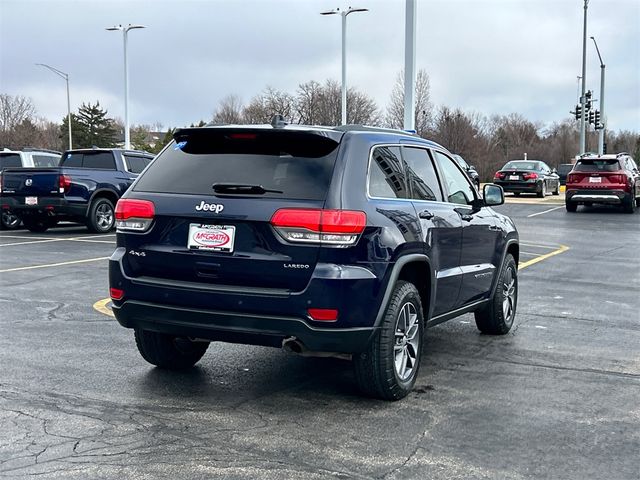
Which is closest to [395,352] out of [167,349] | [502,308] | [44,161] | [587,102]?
[167,349]

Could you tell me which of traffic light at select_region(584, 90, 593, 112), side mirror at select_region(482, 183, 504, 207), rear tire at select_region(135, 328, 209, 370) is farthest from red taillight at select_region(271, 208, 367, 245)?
traffic light at select_region(584, 90, 593, 112)

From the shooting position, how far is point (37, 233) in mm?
17922

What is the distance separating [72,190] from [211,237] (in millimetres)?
13160

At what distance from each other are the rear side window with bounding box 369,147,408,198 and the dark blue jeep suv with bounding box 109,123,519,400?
0.04ft

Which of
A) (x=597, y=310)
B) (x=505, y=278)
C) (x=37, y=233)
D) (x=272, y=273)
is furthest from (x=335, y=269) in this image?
(x=37, y=233)

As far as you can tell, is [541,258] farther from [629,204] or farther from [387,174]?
[629,204]

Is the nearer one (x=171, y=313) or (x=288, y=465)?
(x=288, y=465)

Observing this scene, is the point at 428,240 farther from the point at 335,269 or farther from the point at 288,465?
the point at 288,465

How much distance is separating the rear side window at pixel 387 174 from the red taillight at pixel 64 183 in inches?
503

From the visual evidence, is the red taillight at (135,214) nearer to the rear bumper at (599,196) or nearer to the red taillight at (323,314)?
the red taillight at (323,314)

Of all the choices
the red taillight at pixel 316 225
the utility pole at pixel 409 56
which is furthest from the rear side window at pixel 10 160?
the red taillight at pixel 316 225

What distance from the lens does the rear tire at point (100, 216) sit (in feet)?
57.0

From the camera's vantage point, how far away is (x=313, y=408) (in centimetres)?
495

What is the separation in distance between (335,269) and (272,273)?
382 mm
